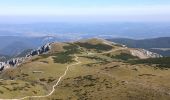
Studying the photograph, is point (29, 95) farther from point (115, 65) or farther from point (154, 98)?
point (115, 65)

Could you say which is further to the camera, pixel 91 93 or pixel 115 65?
pixel 115 65

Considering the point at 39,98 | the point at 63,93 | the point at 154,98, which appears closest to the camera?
the point at 154,98

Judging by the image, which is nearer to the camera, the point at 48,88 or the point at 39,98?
the point at 39,98

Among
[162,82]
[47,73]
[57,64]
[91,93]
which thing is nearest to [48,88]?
[91,93]

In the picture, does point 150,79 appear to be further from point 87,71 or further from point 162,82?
point 87,71

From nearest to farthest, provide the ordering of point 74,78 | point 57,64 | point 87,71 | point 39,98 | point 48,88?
point 39,98
point 48,88
point 74,78
point 87,71
point 57,64

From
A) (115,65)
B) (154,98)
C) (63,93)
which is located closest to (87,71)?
(115,65)

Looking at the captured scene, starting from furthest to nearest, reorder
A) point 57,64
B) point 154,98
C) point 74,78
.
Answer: point 57,64 < point 74,78 < point 154,98

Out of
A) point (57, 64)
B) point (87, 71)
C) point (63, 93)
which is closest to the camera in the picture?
point (63, 93)
